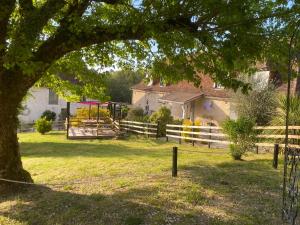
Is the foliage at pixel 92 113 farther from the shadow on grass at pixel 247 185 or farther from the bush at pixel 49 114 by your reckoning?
the shadow on grass at pixel 247 185

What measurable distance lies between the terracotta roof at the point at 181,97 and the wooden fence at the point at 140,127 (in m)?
5.41

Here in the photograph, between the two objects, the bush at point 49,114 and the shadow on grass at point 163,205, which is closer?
the shadow on grass at point 163,205

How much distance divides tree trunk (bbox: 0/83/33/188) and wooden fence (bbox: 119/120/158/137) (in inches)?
766

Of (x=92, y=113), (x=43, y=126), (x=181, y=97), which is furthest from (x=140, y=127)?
(x=92, y=113)

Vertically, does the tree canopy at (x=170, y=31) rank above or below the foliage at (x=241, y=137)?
above

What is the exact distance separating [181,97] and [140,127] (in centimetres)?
733

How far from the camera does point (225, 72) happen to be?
905cm

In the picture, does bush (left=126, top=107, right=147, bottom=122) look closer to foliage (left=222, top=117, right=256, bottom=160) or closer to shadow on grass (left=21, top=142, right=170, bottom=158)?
shadow on grass (left=21, top=142, right=170, bottom=158)

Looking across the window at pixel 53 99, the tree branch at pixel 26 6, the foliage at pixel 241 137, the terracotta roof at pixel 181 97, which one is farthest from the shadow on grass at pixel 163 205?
the window at pixel 53 99

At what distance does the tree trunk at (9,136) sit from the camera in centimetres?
973

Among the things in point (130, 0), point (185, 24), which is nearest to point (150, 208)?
point (185, 24)

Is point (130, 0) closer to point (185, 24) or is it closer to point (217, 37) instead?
point (185, 24)

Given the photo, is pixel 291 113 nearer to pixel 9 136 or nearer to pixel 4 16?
pixel 9 136

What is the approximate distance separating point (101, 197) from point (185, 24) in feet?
14.4
